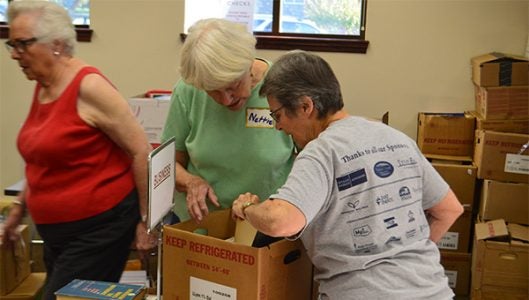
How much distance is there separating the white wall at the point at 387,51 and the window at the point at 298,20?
0.11 m

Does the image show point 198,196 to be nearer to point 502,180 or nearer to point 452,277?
point 502,180

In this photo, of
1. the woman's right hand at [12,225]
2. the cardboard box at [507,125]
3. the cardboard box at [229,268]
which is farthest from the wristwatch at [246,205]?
the cardboard box at [507,125]

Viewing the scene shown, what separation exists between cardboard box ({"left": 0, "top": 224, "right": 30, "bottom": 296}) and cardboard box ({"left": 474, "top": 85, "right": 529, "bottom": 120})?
2601mm

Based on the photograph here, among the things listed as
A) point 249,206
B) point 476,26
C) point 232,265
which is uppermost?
point 476,26

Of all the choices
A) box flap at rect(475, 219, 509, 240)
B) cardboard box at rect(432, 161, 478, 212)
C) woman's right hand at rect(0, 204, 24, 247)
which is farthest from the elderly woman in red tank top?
cardboard box at rect(432, 161, 478, 212)

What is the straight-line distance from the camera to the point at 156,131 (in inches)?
129

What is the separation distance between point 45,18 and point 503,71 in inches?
104

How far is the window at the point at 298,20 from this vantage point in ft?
13.1

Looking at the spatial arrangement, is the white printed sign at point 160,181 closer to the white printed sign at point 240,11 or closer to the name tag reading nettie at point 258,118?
the name tag reading nettie at point 258,118

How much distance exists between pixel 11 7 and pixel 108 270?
0.85 m

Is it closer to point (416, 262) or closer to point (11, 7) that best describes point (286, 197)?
point (416, 262)

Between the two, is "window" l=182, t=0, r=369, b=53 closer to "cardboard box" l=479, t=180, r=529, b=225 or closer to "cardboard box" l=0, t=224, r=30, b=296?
"cardboard box" l=479, t=180, r=529, b=225

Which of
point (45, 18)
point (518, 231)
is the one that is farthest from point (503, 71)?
point (45, 18)

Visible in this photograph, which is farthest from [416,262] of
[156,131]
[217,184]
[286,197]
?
[156,131]
